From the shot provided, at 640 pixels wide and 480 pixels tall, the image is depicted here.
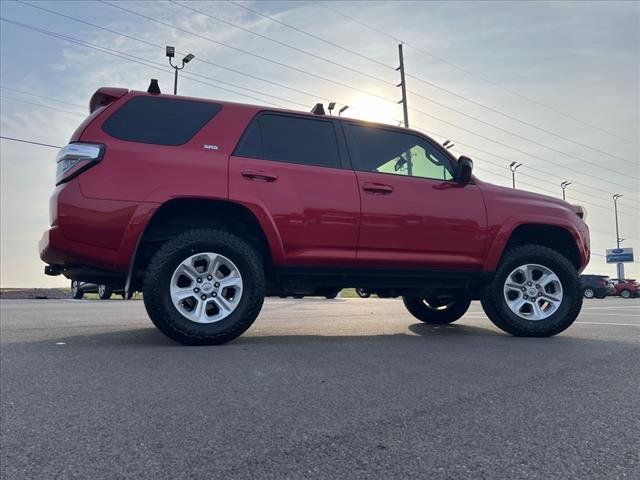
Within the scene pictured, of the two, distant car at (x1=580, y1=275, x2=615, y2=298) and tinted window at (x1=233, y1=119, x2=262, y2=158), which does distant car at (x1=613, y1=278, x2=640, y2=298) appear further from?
tinted window at (x1=233, y1=119, x2=262, y2=158)

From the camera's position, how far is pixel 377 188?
14.7 feet

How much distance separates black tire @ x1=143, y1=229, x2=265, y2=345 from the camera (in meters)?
3.77

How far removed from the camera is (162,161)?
389 cm

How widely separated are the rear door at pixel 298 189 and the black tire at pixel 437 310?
220cm

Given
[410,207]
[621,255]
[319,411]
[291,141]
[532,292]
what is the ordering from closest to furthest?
[319,411] → [291,141] → [410,207] → [532,292] → [621,255]

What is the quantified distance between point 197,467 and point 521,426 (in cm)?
123

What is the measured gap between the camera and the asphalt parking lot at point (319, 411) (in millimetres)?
1614

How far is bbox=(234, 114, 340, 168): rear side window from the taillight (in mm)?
1061

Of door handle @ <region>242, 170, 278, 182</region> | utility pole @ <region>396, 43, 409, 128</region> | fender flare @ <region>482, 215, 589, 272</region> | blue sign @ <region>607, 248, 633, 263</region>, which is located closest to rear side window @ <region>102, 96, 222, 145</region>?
door handle @ <region>242, 170, 278, 182</region>

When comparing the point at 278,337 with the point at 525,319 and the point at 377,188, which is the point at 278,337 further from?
the point at 525,319

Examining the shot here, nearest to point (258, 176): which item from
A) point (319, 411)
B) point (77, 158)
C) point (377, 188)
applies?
point (377, 188)

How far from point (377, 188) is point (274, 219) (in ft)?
3.27

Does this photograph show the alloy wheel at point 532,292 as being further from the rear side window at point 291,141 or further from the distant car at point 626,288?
the distant car at point 626,288

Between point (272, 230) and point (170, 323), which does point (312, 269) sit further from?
point (170, 323)
